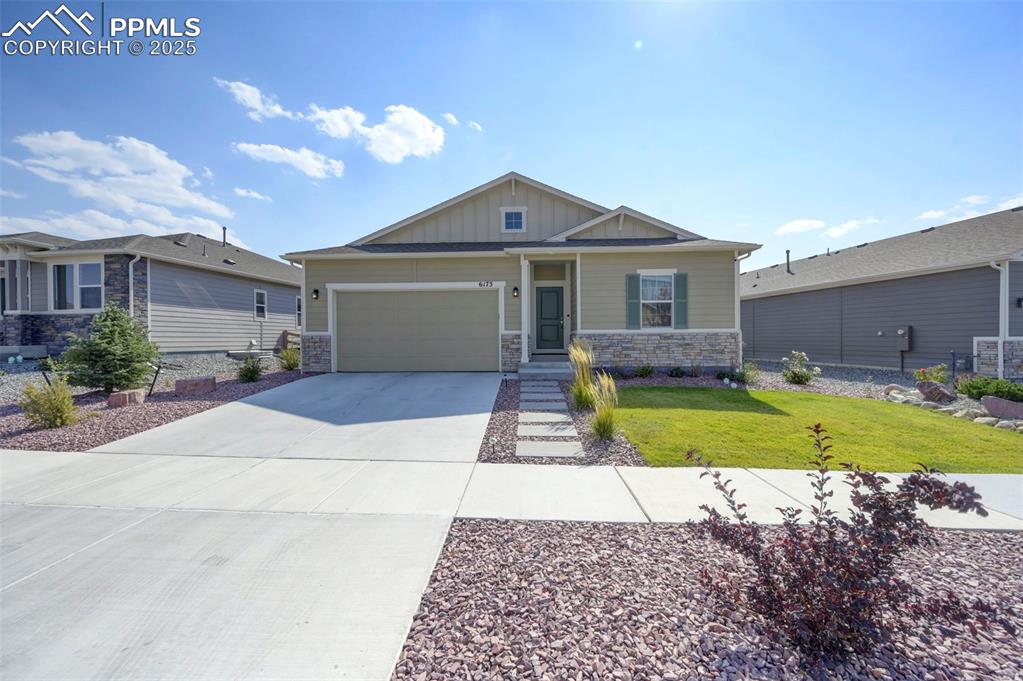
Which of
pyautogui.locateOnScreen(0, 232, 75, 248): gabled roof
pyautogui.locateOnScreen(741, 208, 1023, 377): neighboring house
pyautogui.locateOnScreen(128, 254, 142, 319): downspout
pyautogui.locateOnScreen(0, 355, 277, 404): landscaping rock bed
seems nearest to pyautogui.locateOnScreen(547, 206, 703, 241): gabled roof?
pyautogui.locateOnScreen(741, 208, 1023, 377): neighboring house

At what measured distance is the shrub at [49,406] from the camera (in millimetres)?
5965

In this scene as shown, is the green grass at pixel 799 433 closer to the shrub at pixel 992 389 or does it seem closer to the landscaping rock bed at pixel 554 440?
the landscaping rock bed at pixel 554 440

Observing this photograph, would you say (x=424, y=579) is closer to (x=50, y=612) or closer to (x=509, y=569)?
(x=509, y=569)

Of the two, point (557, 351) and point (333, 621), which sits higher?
point (557, 351)

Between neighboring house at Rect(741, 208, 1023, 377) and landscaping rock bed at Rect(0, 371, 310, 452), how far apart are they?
17050 millimetres

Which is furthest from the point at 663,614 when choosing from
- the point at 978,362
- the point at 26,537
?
the point at 978,362

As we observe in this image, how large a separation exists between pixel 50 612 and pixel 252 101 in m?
9.87

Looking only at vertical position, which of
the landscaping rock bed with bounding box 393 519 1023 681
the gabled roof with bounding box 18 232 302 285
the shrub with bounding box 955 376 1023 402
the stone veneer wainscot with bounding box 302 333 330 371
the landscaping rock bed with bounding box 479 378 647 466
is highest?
the gabled roof with bounding box 18 232 302 285

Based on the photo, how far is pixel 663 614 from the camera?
7.32 ft

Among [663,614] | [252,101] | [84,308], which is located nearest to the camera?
[663,614]

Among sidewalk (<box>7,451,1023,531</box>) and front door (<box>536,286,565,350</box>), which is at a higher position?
front door (<box>536,286,565,350</box>)

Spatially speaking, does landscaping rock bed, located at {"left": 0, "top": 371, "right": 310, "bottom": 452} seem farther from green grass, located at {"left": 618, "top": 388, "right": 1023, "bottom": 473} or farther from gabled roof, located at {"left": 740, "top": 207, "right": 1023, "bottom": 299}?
gabled roof, located at {"left": 740, "top": 207, "right": 1023, "bottom": 299}

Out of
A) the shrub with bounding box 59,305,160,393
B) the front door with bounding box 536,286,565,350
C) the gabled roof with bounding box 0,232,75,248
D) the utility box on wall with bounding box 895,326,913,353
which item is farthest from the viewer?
the gabled roof with bounding box 0,232,75,248

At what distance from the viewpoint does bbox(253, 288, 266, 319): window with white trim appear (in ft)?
57.0
